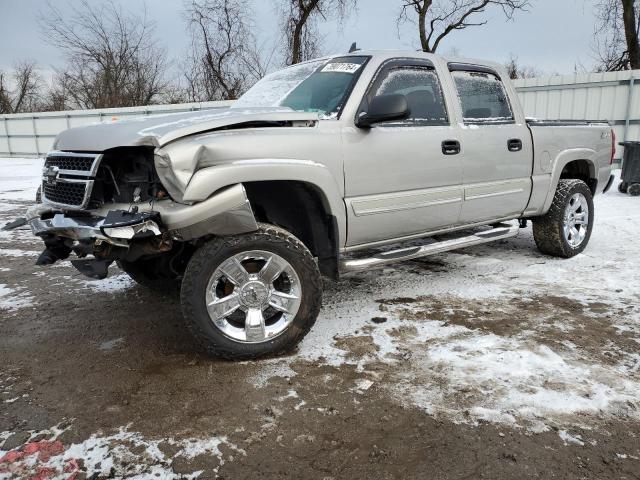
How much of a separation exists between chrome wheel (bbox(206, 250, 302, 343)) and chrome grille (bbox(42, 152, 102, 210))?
926 millimetres

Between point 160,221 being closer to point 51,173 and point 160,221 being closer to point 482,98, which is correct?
point 51,173

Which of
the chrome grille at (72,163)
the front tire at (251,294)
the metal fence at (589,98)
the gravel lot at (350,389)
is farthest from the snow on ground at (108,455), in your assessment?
the metal fence at (589,98)

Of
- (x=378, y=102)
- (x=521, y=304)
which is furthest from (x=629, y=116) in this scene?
(x=378, y=102)

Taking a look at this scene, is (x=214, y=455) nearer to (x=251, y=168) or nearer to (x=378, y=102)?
(x=251, y=168)

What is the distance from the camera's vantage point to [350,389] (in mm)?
2713

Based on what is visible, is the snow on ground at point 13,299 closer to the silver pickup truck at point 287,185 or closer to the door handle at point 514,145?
the silver pickup truck at point 287,185

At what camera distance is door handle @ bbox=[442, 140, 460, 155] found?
3964 mm

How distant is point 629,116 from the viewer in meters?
12.3

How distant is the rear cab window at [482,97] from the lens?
4293 mm

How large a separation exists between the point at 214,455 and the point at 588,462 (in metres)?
1.61

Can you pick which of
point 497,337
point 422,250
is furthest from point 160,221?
point 497,337

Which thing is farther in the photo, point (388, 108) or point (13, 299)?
point (13, 299)

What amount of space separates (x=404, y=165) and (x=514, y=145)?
1468mm

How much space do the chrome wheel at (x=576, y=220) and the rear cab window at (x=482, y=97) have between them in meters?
1.37
